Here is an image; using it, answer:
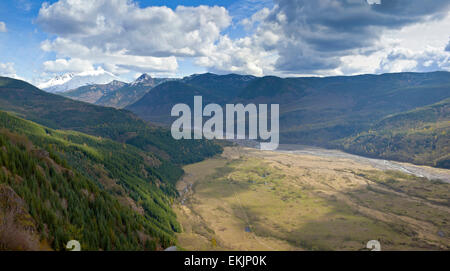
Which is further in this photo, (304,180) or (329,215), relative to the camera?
(304,180)

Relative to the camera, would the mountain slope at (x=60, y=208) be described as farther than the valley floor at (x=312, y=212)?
No

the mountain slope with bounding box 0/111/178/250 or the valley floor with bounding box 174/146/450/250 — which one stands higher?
the mountain slope with bounding box 0/111/178/250

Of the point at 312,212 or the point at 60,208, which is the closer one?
the point at 60,208

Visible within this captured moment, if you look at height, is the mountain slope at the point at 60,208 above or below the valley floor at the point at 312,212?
above

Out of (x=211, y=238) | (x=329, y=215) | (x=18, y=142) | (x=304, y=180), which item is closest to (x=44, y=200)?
(x=18, y=142)

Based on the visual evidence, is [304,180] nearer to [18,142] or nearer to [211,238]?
[211,238]

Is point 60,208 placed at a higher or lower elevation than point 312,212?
higher

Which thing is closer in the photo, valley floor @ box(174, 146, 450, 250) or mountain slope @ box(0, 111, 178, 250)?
mountain slope @ box(0, 111, 178, 250)
